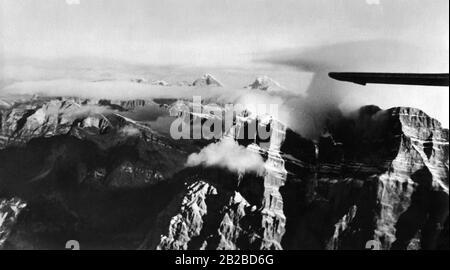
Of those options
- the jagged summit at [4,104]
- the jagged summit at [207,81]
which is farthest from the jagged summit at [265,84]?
the jagged summit at [4,104]

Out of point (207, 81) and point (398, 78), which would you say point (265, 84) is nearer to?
point (207, 81)

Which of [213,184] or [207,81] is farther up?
[207,81]

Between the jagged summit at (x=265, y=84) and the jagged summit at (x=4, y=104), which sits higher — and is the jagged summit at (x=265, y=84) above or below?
above

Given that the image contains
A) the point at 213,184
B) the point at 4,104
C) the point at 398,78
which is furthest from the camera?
the point at 213,184

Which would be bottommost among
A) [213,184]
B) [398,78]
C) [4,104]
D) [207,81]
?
[213,184]

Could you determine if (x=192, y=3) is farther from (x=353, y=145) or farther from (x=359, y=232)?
(x=359, y=232)

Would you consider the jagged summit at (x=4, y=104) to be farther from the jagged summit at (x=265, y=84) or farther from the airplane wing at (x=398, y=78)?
the airplane wing at (x=398, y=78)

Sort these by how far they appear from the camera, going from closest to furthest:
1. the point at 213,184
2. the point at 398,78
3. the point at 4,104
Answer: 1. the point at 398,78
2. the point at 4,104
3. the point at 213,184

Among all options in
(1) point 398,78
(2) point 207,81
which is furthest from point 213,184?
(1) point 398,78
